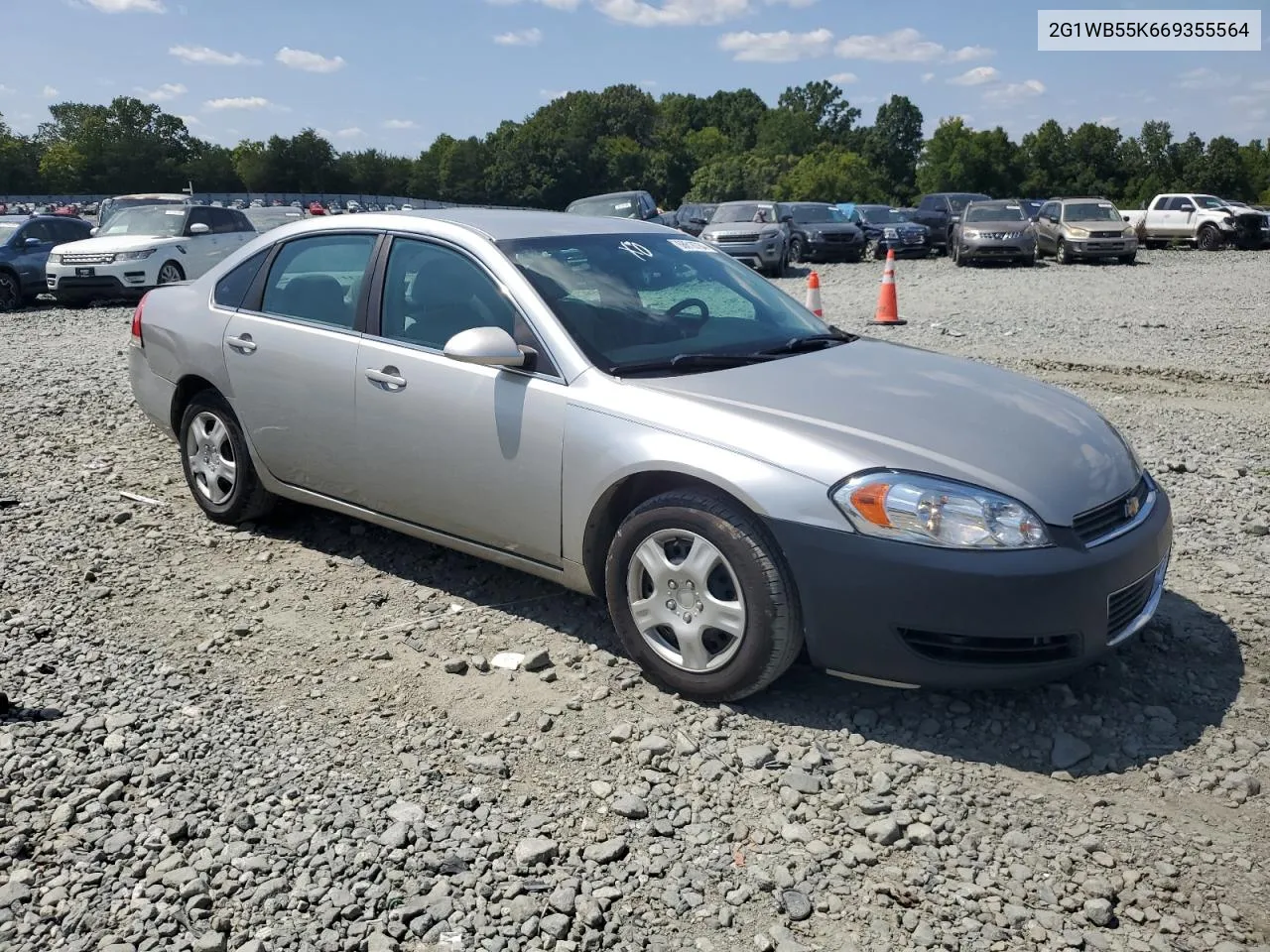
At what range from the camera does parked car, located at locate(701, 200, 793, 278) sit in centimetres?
2323

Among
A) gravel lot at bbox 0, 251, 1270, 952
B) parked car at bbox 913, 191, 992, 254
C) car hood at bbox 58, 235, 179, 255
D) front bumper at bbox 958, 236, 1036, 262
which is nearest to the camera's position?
→ gravel lot at bbox 0, 251, 1270, 952

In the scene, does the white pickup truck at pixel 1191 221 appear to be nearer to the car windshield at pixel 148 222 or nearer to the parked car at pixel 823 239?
the parked car at pixel 823 239

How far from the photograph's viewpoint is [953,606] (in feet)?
10.9

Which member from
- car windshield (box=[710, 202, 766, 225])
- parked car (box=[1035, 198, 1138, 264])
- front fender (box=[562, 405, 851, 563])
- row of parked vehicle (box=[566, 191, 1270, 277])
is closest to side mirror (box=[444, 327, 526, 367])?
front fender (box=[562, 405, 851, 563])

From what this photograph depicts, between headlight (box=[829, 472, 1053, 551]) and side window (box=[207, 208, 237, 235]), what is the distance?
1801 centimetres

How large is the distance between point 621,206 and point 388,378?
65.3 ft

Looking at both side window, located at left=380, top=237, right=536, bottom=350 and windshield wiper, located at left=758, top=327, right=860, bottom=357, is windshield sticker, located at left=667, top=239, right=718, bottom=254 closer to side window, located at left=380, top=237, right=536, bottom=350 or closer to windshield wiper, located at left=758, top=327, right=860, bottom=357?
windshield wiper, located at left=758, top=327, right=860, bottom=357

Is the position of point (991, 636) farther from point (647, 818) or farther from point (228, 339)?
point (228, 339)

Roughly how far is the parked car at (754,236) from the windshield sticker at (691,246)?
17576mm

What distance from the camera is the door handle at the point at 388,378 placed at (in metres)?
4.52

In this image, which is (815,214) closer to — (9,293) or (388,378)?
(9,293)

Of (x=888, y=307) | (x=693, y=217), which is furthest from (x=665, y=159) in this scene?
(x=888, y=307)

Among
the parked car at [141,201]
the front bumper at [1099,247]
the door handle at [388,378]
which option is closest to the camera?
the door handle at [388,378]

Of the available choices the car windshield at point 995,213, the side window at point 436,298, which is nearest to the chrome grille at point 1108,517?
the side window at point 436,298
